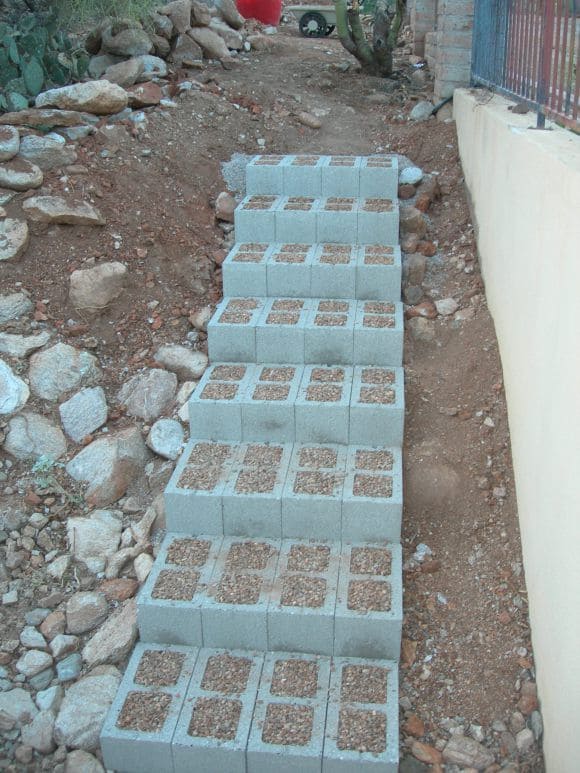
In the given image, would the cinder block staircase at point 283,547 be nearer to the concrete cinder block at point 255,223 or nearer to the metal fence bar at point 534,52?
the concrete cinder block at point 255,223

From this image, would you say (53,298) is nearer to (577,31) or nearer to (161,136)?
(161,136)

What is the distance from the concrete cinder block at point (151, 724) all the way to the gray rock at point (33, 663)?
0.40 m

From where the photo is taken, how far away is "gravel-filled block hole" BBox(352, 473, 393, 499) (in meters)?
3.74

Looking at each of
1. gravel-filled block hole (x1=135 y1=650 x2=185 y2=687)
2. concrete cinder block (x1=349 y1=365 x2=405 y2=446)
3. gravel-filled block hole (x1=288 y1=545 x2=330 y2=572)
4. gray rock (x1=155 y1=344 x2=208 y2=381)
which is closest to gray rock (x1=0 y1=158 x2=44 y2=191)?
gray rock (x1=155 y1=344 x2=208 y2=381)

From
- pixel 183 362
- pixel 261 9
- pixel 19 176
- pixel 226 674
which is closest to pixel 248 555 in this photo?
pixel 226 674

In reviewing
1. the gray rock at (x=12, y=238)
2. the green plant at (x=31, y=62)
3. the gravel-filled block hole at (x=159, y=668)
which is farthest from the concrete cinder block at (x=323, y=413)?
the green plant at (x=31, y=62)

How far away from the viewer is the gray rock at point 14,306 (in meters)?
4.63

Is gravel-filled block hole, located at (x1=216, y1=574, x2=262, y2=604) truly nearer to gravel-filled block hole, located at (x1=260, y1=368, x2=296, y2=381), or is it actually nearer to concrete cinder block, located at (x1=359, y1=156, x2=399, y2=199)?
gravel-filled block hole, located at (x1=260, y1=368, x2=296, y2=381)

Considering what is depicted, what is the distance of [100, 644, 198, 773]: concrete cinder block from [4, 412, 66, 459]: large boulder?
4.61ft

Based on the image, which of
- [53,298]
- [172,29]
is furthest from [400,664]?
[172,29]

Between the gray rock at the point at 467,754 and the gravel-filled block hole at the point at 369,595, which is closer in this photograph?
the gray rock at the point at 467,754

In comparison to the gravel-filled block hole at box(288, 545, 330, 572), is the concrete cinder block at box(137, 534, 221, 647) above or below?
below

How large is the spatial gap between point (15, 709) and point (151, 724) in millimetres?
644

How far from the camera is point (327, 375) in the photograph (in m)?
4.43
